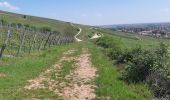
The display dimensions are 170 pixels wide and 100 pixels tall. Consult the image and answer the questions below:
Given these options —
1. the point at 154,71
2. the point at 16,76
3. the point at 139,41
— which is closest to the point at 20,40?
the point at 16,76

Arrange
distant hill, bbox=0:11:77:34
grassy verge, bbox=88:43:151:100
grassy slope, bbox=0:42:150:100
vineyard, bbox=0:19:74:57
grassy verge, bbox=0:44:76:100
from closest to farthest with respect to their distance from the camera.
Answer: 1. grassy verge, bbox=0:44:76:100
2. grassy slope, bbox=0:42:150:100
3. grassy verge, bbox=88:43:151:100
4. vineyard, bbox=0:19:74:57
5. distant hill, bbox=0:11:77:34

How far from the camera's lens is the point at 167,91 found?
13875mm

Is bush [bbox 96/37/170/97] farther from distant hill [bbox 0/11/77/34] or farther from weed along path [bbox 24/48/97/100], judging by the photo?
distant hill [bbox 0/11/77/34]

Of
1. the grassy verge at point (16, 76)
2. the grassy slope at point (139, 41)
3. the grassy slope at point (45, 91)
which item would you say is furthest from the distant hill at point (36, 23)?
the grassy slope at point (45, 91)

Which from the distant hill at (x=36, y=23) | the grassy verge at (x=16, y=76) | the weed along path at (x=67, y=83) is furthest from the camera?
the distant hill at (x=36, y=23)

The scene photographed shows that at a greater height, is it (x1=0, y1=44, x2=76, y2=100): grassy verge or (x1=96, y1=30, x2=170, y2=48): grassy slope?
(x1=0, y1=44, x2=76, y2=100): grassy verge

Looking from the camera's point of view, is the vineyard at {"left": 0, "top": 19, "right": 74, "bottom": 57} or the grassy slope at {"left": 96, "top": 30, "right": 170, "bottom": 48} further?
the grassy slope at {"left": 96, "top": 30, "right": 170, "bottom": 48}

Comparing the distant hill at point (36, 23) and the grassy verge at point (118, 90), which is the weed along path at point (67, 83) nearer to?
the grassy verge at point (118, 90)

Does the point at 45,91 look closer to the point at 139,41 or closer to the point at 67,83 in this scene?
the point at 67,83

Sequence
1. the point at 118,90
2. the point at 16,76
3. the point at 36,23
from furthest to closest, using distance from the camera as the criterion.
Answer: the point at 36,23
the point at 16,76
the point at 118,90

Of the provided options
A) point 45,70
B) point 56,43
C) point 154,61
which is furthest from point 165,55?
point 56,43

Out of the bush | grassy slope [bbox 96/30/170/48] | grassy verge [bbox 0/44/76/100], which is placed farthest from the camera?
grassy slope [bbox 96/30/170/48]

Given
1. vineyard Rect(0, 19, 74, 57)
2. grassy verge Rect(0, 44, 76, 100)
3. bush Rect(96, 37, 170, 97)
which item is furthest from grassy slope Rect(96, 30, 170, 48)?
vineyard Rect(0, 19, 74, 57)

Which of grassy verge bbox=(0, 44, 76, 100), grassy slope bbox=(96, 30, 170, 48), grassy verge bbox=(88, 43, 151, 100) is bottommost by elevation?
grassy slope bbox=(96, 30, 170, 48)
